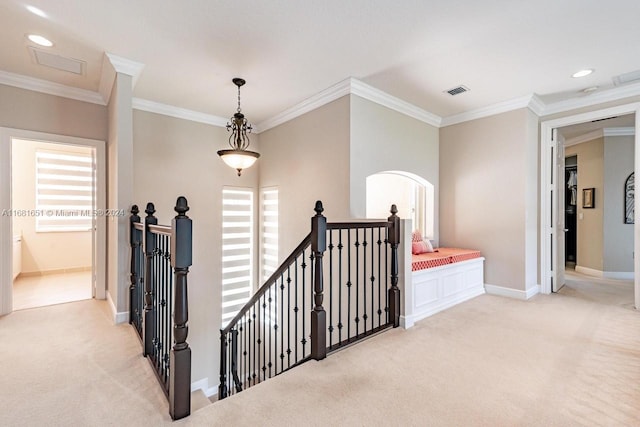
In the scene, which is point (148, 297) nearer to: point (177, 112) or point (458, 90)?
point (177, 112)

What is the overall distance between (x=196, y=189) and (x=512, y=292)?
15.7 feet

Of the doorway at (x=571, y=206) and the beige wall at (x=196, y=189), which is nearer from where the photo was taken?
the beige wall at (x=196, y=189)

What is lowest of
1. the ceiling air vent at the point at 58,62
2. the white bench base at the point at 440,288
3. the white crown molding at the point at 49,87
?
the white bench base at the point at 440,288

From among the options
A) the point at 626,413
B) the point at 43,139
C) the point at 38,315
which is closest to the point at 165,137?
the point at 43,139

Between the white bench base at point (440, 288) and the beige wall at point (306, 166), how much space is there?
1.17 m

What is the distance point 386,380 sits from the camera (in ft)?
7.00

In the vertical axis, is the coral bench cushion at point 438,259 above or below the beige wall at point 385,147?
below

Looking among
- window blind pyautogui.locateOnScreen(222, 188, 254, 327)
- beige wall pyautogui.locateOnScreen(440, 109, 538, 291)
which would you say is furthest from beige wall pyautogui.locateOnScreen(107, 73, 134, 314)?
beige wall pyautogui.locateOnScreen(440, 109, 538, 291)

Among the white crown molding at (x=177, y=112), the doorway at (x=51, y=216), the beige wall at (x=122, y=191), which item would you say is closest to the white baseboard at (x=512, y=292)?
the beige wall at (x=122, y=191)

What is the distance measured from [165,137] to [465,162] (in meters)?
4.51

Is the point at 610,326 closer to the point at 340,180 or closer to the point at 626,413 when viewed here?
the point at 626,413

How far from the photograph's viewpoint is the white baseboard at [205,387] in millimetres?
4610

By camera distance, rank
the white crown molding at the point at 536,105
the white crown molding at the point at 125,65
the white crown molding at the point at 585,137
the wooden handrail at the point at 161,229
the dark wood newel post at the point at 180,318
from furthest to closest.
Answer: the white crown molding at the point at 585,137
the white crown molding at the point at 536,105
the white crown molding at the point at 125,65
the wooden handrail at the point at 161,229
the dark wood newel post at the point at 180,318

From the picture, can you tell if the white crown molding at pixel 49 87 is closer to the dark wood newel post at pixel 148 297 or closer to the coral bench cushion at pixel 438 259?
the dark wood newel post at pixel 148 297
